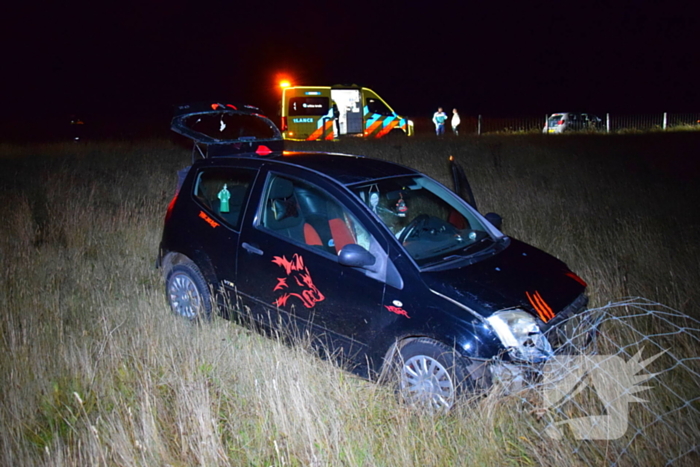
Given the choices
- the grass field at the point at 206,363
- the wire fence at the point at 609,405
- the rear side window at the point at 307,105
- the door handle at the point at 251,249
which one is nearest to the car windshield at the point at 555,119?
the rear side window at the point at 307,105

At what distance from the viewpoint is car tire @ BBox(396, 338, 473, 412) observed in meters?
3.41

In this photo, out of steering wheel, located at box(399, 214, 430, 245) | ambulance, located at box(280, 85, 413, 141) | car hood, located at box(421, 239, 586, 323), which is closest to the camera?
car hood, located at box(421, 239, 586, 323)

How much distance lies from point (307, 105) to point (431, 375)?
19.0 meters

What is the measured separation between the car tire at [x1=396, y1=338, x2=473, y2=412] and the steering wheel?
93 cm

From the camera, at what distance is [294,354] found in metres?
4.15

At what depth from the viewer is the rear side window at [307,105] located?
21547mm

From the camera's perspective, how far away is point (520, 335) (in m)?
3.49

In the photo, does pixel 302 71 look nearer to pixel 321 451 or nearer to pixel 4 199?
pixel 4 199

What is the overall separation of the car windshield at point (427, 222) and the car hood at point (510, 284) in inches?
7.8

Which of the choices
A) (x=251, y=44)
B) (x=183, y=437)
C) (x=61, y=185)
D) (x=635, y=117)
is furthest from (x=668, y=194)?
(x=251, y=44)

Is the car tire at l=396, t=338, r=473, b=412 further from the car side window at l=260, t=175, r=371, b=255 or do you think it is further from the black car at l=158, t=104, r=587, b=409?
the car side window at l=260, t=175, r=371, b=255

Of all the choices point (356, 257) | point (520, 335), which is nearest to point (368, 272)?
point (356, 257)

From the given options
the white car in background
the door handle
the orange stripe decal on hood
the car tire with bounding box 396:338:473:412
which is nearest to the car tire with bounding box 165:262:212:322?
the door handle

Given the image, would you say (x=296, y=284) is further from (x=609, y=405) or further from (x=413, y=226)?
(x=609, y=405)
